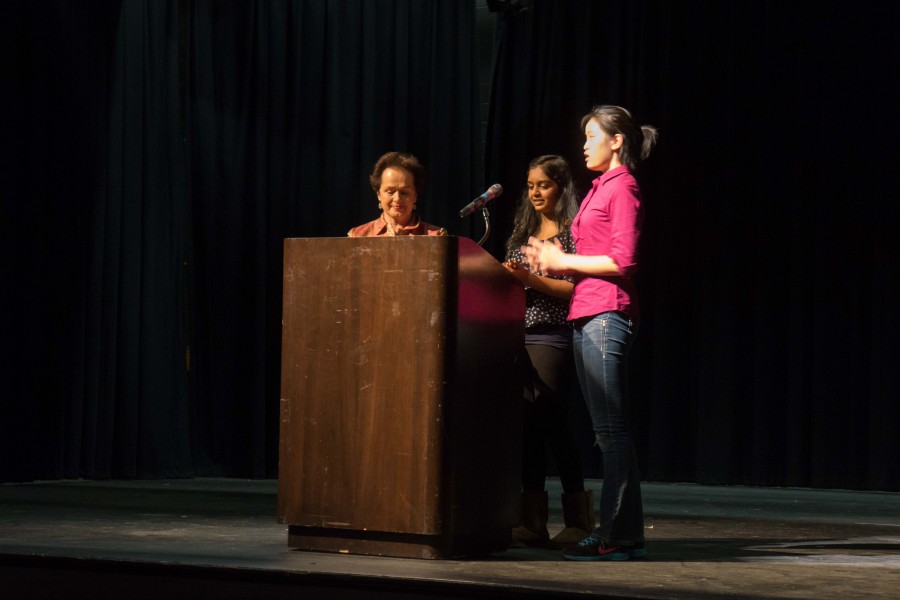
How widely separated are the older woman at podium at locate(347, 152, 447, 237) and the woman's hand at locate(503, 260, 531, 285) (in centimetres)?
38

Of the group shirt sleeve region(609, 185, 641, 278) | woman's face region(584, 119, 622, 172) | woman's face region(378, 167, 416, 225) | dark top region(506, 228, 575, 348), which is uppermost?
woman's face region(584, 119, 622, 172)

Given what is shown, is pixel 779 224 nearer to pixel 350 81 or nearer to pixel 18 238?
pixel 350 81

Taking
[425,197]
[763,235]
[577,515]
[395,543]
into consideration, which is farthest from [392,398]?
[425,197]

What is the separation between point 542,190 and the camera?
3.46 metres

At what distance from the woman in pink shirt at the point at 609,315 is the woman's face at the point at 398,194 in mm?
610

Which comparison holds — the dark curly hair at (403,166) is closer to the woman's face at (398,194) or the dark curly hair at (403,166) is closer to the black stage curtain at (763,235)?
the woman's face at (398,194)

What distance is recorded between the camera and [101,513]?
418 cm

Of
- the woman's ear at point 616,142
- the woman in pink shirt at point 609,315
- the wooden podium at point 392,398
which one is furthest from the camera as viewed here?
the woman's ear at point 616,142

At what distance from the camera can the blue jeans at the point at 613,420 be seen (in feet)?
9.73

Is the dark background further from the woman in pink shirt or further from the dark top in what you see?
the woman in pink shirt

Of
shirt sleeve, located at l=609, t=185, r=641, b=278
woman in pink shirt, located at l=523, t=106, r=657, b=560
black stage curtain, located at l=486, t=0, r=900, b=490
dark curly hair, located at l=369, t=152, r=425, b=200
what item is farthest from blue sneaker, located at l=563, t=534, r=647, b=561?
black stage curtain, located at l=486, t=0, r=900, b=490

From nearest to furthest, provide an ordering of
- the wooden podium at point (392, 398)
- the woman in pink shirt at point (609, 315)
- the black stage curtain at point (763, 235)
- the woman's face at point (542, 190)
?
the wooden podium at point (392, 398)
the woman in pink shirt at point (609, 315)
the woman's face at point (542, 190)
the black stage curtain at point (763, 235)

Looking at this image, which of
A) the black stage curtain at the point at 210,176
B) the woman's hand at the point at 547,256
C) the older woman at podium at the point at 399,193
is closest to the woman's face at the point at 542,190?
the older woman at podium at the point at 399,193

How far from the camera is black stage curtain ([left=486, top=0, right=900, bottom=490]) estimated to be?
18.1 ft
